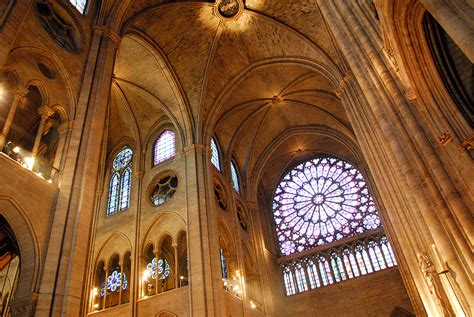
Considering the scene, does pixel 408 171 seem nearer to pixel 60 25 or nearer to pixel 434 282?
pixel 434 282

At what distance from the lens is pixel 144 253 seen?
15.0m

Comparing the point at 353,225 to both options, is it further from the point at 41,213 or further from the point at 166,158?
the point at 41,213

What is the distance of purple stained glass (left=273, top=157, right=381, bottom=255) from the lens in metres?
20.2

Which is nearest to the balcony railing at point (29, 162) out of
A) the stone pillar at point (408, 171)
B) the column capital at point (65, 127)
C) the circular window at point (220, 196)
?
the column capital at point (65, 127)

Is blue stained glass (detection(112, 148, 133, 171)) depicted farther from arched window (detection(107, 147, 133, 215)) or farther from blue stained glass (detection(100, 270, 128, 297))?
blue stained glass (detection(100, 270, 128, 297))

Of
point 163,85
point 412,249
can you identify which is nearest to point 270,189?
point 163,85

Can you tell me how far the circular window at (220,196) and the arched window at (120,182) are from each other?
394 cm

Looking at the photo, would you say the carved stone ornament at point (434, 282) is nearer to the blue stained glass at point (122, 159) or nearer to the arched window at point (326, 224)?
the arched window at point (326, 224)

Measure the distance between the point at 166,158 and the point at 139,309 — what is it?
6.64m

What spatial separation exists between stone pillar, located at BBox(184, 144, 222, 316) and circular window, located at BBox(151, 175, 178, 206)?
37.6 inches

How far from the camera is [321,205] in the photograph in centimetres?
2141

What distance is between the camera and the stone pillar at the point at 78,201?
676cm

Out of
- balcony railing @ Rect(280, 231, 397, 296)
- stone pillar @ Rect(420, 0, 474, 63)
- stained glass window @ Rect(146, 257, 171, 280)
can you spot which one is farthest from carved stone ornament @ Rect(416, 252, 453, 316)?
balcony railing @ Rect(280, 231, 397, 296)

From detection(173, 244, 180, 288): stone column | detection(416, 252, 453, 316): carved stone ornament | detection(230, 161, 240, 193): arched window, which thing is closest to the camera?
detection(416, 252, 453, 316): carved stone ornament
